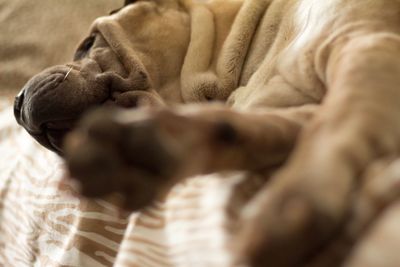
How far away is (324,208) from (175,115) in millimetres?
166

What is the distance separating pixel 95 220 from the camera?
3.75ft

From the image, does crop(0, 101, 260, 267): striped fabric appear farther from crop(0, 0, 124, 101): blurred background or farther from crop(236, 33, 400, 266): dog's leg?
crop(0, 0, 124, 101): blurred background

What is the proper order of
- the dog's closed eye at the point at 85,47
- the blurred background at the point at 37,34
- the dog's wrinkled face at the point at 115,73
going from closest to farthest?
1. the dog's wrinkled face at the point at 115,73
2. the dog's closed eye at the point at 85,47
3. the blurred background at the point at 37,34

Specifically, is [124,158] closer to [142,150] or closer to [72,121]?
[142,150]

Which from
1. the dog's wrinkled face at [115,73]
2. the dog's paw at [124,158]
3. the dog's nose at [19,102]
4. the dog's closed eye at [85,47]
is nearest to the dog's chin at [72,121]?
the dog's wrinkled face at [115,73]

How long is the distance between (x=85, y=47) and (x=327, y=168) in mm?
1152

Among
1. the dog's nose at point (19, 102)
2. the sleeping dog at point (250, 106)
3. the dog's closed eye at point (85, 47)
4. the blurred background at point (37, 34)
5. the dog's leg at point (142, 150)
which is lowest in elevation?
the blurred background at point (37, 34)

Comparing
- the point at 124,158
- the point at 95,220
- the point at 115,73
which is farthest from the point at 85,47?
the point at 124,158

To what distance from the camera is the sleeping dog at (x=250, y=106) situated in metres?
0.47

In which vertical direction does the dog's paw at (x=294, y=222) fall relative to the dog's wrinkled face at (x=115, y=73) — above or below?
above

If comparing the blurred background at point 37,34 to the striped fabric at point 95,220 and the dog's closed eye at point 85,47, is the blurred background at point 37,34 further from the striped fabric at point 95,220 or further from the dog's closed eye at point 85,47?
the dog's closed eye at point 85,47

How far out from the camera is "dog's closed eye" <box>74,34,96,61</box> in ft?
4.92

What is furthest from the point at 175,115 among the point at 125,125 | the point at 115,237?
the point at 115,237

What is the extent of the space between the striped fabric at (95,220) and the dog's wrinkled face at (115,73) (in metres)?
0.14
